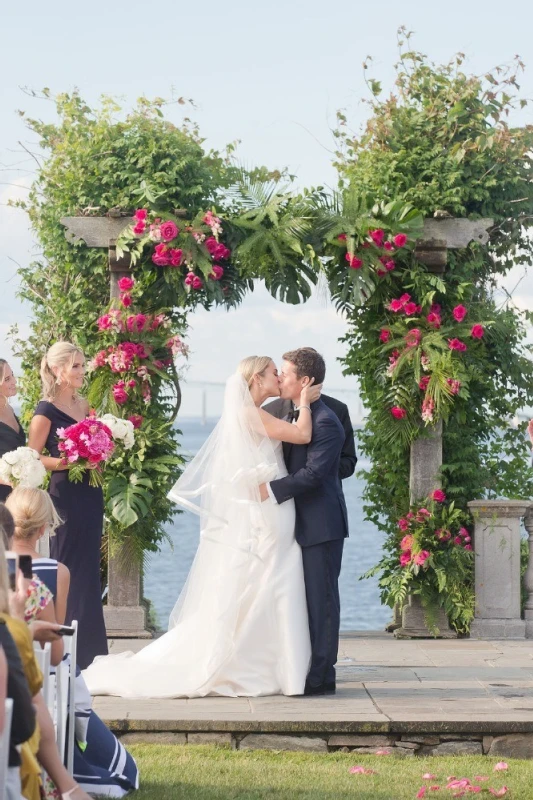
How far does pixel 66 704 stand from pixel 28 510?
74 cm

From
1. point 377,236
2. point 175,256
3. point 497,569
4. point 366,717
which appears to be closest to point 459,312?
point 377,236

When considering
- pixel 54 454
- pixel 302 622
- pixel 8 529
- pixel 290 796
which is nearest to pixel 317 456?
pixel 302 622

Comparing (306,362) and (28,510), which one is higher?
(306,362)

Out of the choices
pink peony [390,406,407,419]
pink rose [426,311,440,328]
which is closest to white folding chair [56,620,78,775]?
pink peony [390,406,407,419]

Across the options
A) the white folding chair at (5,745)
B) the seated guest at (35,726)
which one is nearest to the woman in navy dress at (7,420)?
the seated guest at (35,726)

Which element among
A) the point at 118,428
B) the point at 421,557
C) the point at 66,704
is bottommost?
the point at 66,704

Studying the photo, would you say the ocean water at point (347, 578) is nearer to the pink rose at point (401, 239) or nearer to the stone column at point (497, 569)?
the stone column at point (497, 569)

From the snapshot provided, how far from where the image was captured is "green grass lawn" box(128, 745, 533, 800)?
4589 millimetres

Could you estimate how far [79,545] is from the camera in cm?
649

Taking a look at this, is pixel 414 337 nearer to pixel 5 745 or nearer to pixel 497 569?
pixel 497 569

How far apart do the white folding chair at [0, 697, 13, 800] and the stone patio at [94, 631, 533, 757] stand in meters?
2.43

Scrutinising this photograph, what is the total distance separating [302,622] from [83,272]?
3.65 metres

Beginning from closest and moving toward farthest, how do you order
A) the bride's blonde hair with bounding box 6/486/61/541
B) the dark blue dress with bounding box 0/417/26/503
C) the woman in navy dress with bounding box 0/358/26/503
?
1. the bride's blonde hair with bounding box 6/486/61/541
2. the woman in navy dress with bounding box 0/358/26/503
3. the dark blue dress with bounding box 0/417/26/503

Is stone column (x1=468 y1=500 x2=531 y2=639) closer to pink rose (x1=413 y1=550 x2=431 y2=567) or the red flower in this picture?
pink rose (x1=413 y1=550 x2=431 y2=567)
